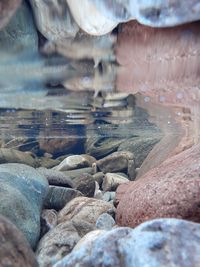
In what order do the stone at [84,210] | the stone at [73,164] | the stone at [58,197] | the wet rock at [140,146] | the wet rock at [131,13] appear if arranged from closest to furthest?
the wet rock at [131,13], the stone at [84,210], the stone at [58,197], the stone at [73,164], the wet rock at [140,146]

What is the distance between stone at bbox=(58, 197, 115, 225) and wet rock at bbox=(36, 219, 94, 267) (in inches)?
4.6

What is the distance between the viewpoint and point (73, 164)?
4.55 m

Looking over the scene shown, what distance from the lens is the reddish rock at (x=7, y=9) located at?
1.14m

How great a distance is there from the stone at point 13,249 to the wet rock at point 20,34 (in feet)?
2.08

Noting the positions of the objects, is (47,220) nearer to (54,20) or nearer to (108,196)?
(108,196)

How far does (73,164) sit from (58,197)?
70.3 inches

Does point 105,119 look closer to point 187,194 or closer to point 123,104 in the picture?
point 123,104

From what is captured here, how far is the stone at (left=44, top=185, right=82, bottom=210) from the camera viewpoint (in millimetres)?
2725

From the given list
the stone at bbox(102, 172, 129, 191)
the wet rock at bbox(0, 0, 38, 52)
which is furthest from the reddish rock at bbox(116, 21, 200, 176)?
the stone at bbox(102, 172, 129, 191)

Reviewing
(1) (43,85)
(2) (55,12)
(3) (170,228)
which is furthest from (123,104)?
(3) (170,228)

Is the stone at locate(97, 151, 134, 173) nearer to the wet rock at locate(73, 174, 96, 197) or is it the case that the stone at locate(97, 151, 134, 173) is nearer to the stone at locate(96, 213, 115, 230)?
the wet rock at locate(73, 174, 96, 197)

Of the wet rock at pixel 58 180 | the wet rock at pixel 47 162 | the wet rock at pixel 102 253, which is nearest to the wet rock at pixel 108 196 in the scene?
the wet rock at pixel 58 180

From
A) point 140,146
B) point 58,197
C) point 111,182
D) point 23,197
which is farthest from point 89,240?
point 140,146

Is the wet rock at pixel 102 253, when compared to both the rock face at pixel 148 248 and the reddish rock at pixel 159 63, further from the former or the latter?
the reddish rock at pixel 159 63
